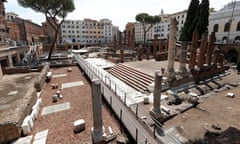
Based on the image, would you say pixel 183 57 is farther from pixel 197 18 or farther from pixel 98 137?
pixel 197 18

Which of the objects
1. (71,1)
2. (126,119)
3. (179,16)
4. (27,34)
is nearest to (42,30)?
(27,34)

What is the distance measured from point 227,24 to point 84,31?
53.2 meters

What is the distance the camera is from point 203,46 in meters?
12.6

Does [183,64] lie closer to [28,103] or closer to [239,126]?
[239,126]

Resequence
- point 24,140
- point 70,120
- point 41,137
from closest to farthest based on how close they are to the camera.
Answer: point 24,140, point 41,137, point 70,120

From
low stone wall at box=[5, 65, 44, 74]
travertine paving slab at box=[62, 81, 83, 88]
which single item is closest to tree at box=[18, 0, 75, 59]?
low stone wall at box=[5, 65, 44, 74]

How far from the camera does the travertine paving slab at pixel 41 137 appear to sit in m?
5.12

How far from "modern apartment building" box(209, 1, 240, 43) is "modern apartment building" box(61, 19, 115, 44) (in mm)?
46766

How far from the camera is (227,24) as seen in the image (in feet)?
89.1

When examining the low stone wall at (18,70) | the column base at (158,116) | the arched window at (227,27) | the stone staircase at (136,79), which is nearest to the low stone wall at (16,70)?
the low stone wall at (18,70)

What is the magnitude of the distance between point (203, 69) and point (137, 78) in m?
7.46

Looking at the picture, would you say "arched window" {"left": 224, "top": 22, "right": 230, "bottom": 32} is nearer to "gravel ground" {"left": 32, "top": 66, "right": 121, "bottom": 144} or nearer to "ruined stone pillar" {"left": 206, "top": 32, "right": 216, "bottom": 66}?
"ruined stone pillar" {"left": 206, "top": 32, "right": 216, "bottom": 66}

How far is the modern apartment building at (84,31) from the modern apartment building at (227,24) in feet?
153

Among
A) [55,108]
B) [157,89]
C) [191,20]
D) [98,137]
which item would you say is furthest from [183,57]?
[191,20]
